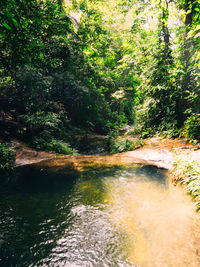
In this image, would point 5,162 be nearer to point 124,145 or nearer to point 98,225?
point 98,225

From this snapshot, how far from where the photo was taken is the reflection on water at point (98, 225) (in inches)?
84.3

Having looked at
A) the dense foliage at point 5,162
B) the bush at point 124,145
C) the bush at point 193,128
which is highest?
the bush at point 193,128

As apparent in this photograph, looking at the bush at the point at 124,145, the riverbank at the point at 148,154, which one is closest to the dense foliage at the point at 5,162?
the riverbank at the point at 148,154

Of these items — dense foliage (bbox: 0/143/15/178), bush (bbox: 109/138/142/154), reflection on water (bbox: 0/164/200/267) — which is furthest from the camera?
bush (bbox: 109/138/142/154)

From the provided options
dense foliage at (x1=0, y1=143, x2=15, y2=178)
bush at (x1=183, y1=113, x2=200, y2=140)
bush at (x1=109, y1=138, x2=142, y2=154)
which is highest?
bush at (x1=183, y1=113, x2=200, y2=140)

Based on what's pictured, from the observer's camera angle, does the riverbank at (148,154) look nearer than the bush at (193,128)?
Yes

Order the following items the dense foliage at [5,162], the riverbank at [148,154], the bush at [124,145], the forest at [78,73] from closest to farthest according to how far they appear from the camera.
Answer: the dense foliage at [5,162] → the riverbank at [148,154] → the forest at [78,73] → the bush at [124,145]

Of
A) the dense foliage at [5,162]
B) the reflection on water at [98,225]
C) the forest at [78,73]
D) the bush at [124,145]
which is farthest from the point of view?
the bush at [124,145]

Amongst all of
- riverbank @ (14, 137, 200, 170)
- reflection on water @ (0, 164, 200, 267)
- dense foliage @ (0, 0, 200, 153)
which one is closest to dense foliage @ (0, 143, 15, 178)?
riverbank @ (14, 137, 200, 170)

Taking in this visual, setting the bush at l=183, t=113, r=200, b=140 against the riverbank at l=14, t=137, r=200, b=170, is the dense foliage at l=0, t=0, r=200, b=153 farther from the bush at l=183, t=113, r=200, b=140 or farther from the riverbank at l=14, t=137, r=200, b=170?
the riverbank at l=14, t=137, r=200, b=170

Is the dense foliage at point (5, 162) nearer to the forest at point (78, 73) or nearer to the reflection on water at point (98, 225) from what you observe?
the forest at point (78, 73)

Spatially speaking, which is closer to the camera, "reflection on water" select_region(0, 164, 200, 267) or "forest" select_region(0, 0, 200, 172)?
"reflection on water" select_region(0, 164, 200, 267)

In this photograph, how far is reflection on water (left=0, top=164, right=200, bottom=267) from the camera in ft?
7.02

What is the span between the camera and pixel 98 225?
2811mm
